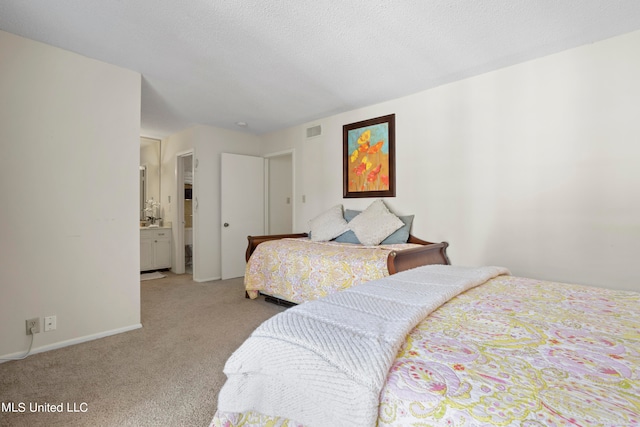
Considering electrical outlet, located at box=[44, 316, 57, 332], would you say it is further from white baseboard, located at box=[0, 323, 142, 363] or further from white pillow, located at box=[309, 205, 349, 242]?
white pillow, located at box=[309, 205, 349, 242]

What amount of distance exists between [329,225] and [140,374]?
244 cm

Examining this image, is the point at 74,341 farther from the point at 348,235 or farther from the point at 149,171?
the point at 149,171

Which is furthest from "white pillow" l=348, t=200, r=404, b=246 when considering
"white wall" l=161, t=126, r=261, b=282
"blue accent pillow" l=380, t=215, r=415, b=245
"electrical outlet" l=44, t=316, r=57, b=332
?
"electrical outlet" l=44, t=316, r=57, b=332

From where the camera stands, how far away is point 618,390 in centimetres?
64

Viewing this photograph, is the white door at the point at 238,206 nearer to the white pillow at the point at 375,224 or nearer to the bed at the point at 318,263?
the bed at the point at 318,263

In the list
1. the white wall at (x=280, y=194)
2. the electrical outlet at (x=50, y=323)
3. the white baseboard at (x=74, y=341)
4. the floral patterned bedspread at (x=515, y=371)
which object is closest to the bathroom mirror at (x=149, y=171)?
the white wall at (x=280, y=194)

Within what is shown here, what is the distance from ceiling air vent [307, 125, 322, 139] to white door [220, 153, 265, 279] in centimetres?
108

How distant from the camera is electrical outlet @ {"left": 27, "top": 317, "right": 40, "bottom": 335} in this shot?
2195mm

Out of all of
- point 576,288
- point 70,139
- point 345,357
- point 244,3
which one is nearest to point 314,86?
point 244,3

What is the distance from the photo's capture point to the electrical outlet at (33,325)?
2.20 meters

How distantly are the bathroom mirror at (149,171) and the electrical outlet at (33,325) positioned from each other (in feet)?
11.5

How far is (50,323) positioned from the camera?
7.48 ft

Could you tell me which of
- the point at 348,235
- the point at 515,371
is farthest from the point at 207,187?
the point at 515,371

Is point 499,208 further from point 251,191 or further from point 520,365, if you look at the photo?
point 251,191
